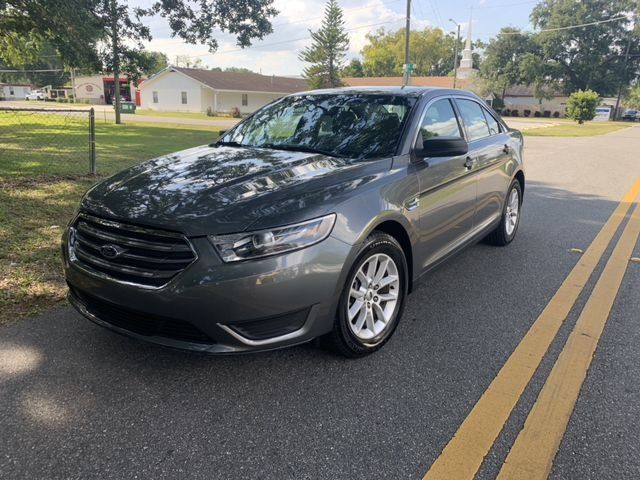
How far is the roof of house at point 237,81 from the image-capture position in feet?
176

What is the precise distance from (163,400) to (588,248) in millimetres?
5083

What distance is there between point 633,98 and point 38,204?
106 metres

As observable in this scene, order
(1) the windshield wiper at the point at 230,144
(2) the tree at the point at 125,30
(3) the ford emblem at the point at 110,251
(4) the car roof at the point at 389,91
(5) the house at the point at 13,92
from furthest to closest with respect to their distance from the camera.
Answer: (5) the house at the point at 13,92 < (2) the tree at the point at 125,30 < (1) the windshield wiper at the point at 230,144 < (4) the car roof at the point at 389,91 < (3) the ford emblem at the point at 110,251

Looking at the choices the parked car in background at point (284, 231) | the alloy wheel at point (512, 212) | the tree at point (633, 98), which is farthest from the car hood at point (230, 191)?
the tree at point (633, 98)

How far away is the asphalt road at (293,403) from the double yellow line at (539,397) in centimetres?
5

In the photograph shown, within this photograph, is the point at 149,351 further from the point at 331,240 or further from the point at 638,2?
the point at 638,2

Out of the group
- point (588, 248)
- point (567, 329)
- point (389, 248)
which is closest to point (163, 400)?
point (389, 248)

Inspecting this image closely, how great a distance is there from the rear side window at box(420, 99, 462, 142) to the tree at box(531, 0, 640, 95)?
73.5m

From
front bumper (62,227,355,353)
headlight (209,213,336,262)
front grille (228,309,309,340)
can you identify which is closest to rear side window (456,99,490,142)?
front bumper (62,227,355,353)

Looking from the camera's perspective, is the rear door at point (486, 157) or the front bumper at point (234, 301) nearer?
the front bumper at point (234, 301)

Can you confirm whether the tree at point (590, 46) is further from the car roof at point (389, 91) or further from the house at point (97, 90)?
the car roof at point (389, 91)

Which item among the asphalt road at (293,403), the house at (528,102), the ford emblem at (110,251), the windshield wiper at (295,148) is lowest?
the asphalt road at (293,403)

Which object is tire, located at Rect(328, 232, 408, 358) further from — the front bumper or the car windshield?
the car windshield

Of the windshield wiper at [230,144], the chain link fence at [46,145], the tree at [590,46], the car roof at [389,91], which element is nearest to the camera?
the car roof at [389,91]
